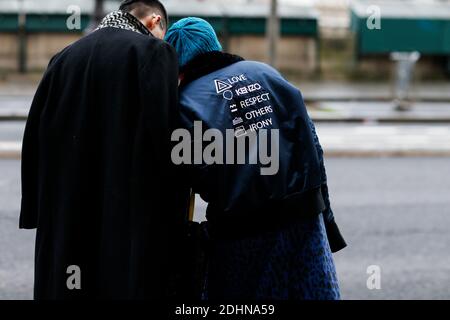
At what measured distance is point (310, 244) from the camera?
304cm

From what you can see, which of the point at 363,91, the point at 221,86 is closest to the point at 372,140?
the point at 363,91

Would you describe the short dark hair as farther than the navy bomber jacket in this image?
Yes

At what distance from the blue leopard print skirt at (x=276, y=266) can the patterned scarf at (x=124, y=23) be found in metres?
0.79

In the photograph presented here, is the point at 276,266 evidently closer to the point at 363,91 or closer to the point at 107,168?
the point at 107,168

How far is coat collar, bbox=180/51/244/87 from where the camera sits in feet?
10.0

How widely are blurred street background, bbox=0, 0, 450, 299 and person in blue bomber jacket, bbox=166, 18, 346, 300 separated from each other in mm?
2705

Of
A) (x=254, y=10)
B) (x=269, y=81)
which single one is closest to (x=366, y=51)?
(x=254, y=10)

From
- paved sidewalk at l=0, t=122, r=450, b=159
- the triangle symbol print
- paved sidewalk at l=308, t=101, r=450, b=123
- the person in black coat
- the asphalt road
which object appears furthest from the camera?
paved sidewalk at l=308, t=101, r=450, b=123

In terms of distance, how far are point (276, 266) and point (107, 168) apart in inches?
26.5

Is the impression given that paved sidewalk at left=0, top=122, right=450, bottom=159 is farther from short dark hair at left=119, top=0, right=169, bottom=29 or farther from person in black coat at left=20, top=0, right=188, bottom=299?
person in black coat at left=20, top=0, right=188, bottom=299

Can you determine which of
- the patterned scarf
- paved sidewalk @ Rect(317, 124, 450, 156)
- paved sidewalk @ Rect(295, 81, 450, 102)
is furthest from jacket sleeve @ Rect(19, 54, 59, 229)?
paved sidewalk @ Rect(295, 81, 450, 102)

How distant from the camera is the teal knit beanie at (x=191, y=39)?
3111 mm

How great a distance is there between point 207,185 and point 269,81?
42cm
